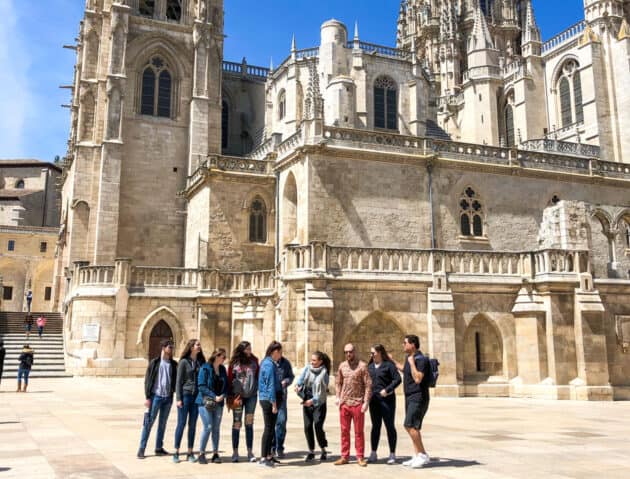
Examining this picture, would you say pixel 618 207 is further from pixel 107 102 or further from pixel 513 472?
pixel 107 102

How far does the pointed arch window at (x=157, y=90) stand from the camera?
36375 millimetres

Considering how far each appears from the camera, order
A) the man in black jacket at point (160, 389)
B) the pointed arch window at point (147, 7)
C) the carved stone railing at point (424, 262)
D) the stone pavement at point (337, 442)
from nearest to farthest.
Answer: the stone pavement at point (337, 442) < the man in black jacket at point (160, 389) < the carved stone railing at point (424, 262) < the pointed arch window at point (147, 7)

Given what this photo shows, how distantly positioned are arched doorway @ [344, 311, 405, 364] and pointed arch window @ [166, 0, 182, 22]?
29.4 metres

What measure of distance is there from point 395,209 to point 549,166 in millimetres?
7815

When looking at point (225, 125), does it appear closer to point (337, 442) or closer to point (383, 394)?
point (337, 442)

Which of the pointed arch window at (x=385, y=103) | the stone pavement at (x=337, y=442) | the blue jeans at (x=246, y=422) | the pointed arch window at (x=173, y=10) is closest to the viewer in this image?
the stone pavement at (x=337, y=442)

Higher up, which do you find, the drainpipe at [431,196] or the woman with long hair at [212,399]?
the drainpipe at [431,196]

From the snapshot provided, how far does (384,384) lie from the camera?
8477mm

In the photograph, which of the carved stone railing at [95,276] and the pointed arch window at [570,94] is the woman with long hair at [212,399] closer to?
the carved stone railing at [95,276]

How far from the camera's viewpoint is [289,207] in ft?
83.4

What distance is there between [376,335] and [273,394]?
35.8ft

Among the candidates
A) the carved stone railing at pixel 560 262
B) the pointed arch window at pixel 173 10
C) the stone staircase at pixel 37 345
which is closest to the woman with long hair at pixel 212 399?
the carved stone railing at pixel 560 262

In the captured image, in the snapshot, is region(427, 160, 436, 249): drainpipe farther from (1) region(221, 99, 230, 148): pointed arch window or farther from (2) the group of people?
(1) region(221, 99, 230, 148): pointed arch window

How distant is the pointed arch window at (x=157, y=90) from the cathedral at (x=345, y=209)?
140 mm
